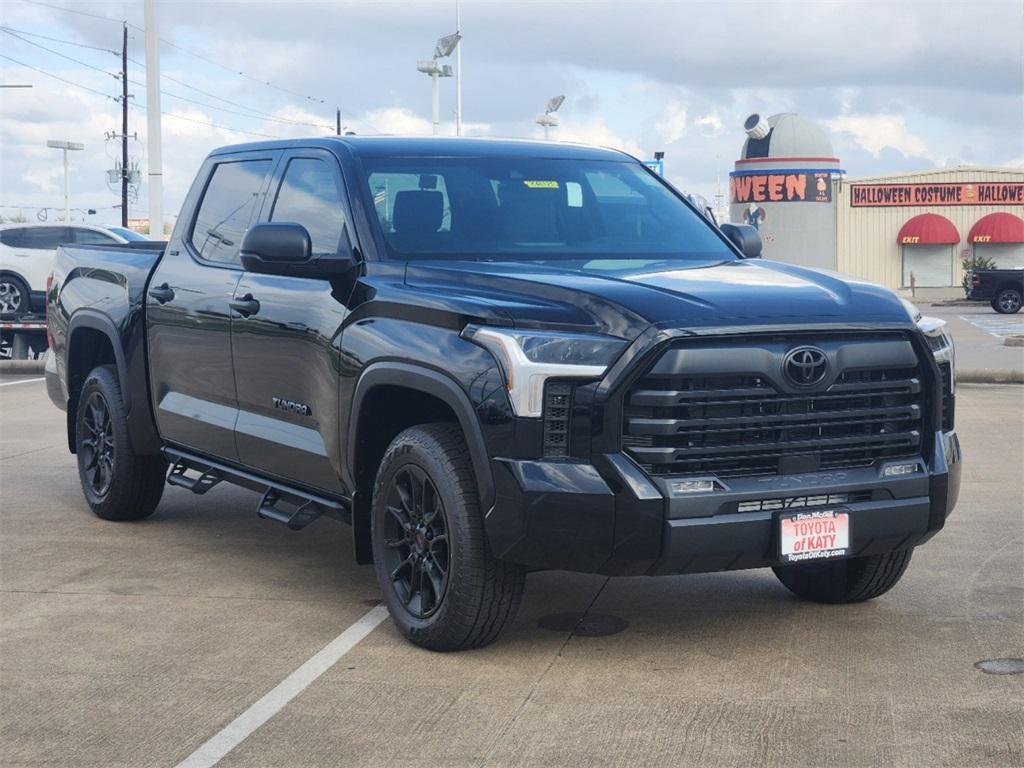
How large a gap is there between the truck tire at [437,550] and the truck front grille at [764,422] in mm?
672

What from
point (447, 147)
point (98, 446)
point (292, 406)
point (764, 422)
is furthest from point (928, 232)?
point (764, 422)

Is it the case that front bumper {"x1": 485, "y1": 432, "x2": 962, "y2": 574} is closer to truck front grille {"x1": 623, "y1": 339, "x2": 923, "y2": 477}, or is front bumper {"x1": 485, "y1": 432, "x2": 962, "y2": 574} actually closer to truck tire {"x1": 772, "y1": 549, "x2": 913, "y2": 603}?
truck front grille {"x1": 623, "y1": 339, "x2": 923, "y2": 477}

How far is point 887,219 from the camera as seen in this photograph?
5500 centimetres

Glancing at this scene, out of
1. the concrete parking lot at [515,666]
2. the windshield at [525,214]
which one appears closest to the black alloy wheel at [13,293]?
the concrete parking lot at [515,666]

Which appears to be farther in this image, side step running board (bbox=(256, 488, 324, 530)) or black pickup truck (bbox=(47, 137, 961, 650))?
side step running board (bbox=(256, 488, 324, 530))

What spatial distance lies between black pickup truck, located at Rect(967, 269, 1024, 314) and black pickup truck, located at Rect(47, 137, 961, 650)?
106ft

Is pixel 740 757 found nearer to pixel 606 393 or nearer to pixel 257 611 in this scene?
pixel 606 393

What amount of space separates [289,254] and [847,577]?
8.63 feet

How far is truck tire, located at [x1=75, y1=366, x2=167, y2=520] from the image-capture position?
26.8 ft

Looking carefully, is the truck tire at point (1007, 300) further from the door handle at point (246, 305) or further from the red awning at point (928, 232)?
the door handle at point (246, 305)

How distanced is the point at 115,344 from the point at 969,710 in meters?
4.96

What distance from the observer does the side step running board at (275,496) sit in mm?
6434

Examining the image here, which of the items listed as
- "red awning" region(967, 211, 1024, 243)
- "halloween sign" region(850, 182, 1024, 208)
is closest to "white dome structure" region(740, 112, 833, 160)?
"halloween sign" region(850, 182, 1024, 208)

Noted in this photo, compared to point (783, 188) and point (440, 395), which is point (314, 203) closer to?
point (440, 395)
